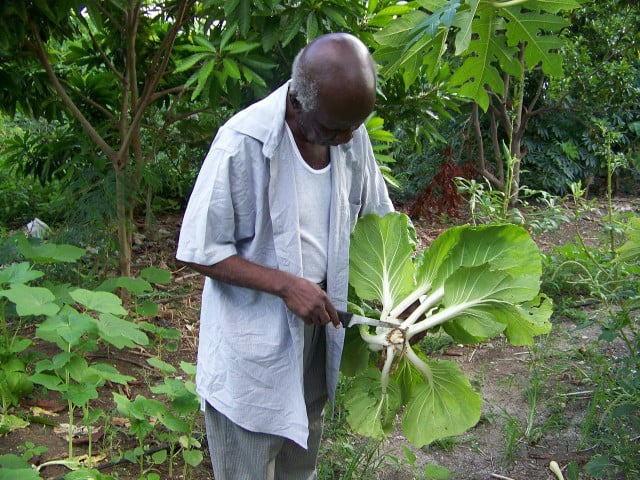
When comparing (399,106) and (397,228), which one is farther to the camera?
(399,106)

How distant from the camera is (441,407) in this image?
2.20 meters

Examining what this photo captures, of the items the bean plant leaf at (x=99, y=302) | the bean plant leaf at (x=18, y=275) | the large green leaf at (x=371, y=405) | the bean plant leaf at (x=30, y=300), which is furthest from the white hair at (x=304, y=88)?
the bean plant leaf at (x=18, y=275)

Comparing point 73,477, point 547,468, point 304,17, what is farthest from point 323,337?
point 304,17

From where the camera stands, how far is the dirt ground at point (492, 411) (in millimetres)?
2957

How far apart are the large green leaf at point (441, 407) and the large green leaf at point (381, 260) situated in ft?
0.92

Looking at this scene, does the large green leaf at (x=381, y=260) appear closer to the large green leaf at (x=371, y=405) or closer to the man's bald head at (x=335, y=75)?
the large green leaf at (x=371, y=405)

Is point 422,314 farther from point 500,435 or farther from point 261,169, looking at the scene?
point 500,435

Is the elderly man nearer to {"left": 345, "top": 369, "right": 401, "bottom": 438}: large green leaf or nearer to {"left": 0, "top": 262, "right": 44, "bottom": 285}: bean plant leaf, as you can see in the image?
{"left": 345, "top": 369, "right": 401, "bottom": 438}: large green leaf

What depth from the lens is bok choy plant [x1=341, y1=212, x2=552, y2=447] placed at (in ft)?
6.90

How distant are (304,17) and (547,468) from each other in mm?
2443

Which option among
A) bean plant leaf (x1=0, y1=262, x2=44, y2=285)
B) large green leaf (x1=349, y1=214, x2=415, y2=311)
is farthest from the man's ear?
bean plant leaf (x1=0, y1=262, x2=44, y2=285)

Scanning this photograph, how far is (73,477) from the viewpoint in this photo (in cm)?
220

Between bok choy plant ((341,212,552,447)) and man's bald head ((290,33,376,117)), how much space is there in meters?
0.62

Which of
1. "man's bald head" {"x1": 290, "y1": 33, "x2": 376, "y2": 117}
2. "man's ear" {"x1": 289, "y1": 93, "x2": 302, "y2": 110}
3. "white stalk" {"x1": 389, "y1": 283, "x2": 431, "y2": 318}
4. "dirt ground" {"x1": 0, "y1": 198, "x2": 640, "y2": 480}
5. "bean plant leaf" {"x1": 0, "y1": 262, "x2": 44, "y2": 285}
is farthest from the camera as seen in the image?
"dirt ground" {"x1": 0, "y1": 198, "x2": 640, "y2": 480}
